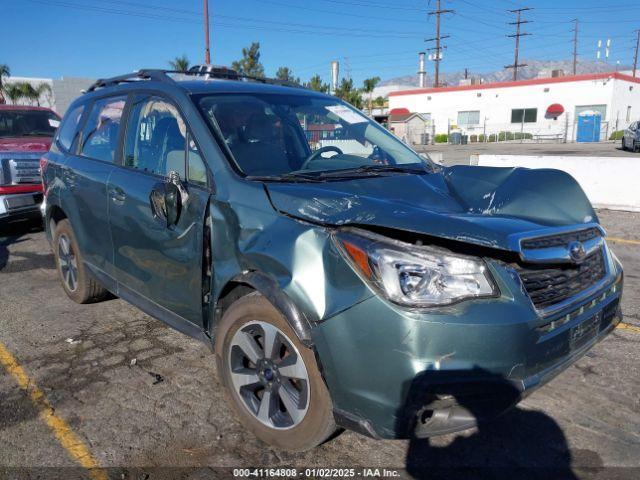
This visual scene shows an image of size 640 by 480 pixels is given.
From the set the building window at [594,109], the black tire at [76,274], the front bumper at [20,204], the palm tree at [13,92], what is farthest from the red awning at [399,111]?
the black tire at [76,274]

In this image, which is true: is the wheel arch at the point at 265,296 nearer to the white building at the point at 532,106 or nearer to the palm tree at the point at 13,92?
the palm tree at the point at 13,92

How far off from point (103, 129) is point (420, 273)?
10.0ft

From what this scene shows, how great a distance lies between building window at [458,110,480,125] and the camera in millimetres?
52312

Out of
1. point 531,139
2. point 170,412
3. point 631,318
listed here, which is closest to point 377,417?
point 170,412

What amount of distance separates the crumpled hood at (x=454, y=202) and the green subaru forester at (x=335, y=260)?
11mm

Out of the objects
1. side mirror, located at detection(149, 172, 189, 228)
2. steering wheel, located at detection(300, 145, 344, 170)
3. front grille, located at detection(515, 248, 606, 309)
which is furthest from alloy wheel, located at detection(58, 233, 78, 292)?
front grille, located at detection(515, 248, 606, 309)

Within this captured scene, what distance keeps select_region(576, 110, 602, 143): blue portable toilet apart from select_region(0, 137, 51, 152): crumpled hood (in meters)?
42.6

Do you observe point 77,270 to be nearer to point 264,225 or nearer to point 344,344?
point 264,225

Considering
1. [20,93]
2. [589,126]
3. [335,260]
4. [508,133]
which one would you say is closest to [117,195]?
[335,260]

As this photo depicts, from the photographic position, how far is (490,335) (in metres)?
2.07

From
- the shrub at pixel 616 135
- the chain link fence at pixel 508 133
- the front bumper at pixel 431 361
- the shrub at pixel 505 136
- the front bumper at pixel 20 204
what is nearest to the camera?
the front bumper at pixel 431 361

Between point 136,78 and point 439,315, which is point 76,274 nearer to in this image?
point 136,78

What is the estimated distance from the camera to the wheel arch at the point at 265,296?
2.30m

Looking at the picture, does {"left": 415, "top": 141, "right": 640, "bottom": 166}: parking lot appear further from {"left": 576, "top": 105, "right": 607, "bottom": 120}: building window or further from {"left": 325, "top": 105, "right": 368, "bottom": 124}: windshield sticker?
{"left": 576, "top": 105, "right": 607, "bottom": 120}: building window
